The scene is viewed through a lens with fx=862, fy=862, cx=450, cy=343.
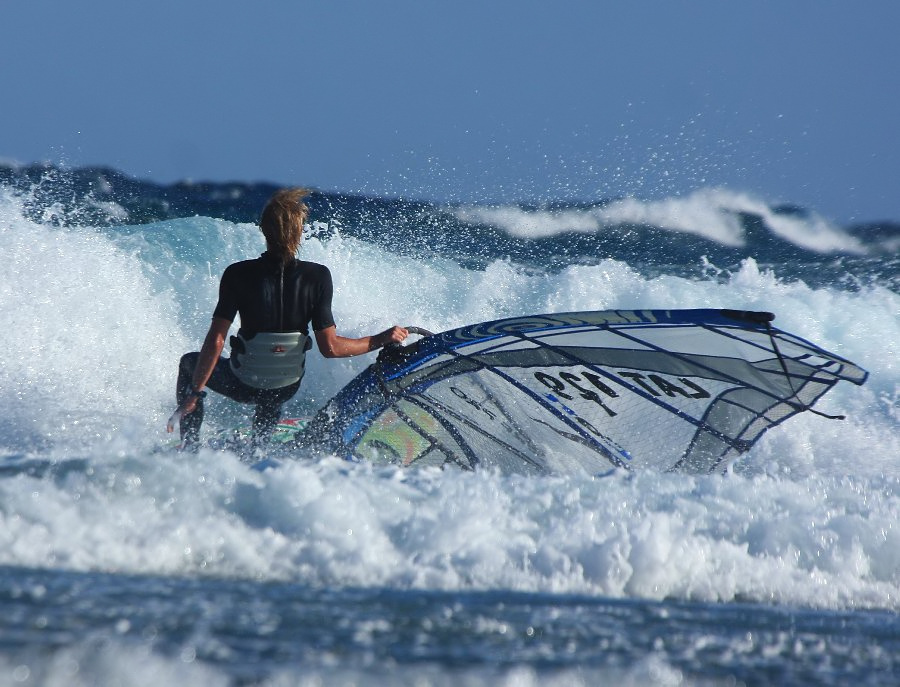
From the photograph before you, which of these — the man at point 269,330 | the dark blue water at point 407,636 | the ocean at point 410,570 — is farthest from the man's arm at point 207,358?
the dark blue water at point 407,636

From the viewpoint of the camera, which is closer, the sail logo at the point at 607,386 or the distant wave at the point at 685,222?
the sail logo at the point at 607,386

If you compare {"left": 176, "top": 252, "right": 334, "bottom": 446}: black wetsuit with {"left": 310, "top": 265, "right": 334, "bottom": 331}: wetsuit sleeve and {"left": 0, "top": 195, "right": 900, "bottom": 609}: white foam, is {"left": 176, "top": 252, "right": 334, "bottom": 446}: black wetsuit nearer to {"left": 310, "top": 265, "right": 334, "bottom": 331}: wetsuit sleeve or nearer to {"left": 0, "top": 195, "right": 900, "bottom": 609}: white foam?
{"left": 310, "top": 265, "right": 334, "bottom": 331}: wetsuit sleeve

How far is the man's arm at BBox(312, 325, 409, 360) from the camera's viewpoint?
4051mm

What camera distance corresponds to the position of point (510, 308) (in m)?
10.6

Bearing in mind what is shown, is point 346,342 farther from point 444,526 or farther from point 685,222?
point 685,222

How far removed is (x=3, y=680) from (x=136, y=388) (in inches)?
225

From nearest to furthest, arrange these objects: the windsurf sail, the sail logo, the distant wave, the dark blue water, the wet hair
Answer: the dark blue water < the wet hair < the windsurf sail < the sail logo < the distant wave

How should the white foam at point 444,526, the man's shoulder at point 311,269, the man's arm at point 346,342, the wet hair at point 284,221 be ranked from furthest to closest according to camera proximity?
1. the man's arm at point 346,342
2. the man's shoulder at point 311,269
3. the wet hair at point 284,221
4. the white foam at point 444,526

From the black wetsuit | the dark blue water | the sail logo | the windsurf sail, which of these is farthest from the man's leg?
the sail logo

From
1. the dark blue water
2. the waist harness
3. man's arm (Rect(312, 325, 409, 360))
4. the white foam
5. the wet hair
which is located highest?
the wet hair

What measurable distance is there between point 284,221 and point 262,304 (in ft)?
1.30

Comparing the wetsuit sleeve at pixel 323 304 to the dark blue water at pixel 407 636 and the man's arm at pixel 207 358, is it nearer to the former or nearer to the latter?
the man's arm at pixel 207 358

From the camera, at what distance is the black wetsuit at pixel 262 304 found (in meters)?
3.86

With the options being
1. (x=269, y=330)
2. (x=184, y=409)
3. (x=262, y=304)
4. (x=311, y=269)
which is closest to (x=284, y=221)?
(x=311, y=269)
